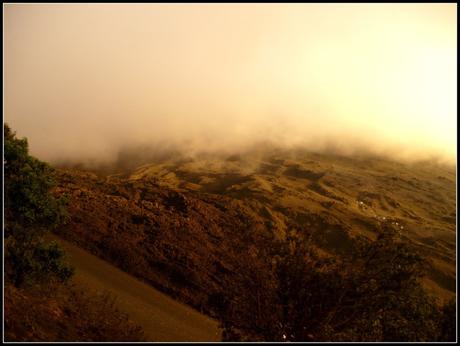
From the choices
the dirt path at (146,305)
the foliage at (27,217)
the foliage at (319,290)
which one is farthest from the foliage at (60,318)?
the foliage at (319,290)

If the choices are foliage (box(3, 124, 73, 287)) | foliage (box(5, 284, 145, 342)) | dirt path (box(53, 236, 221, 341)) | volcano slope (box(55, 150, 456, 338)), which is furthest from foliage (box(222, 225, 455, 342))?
Result: foliage (box(3, 124, 73, 287))

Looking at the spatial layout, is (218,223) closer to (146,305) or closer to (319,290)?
(146,305)

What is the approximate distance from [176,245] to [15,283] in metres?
14.8

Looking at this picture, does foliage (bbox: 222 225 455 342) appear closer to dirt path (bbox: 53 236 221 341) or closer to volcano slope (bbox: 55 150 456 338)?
volcano slope (bbox: 55 150 456 338)

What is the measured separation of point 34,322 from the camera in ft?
33.9

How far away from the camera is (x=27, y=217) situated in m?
14.2

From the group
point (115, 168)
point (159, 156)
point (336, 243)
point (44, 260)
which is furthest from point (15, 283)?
point (159, 156)

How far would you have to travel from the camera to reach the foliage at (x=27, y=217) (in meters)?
→ 13.6

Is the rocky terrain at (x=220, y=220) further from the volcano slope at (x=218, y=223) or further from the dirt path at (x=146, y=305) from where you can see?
the dirt path at (x=146, y=305)

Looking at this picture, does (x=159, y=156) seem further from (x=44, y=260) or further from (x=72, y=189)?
(x=44, y=260)

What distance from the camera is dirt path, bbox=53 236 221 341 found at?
15539 millimetres

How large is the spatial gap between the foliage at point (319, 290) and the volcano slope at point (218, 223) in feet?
1.94

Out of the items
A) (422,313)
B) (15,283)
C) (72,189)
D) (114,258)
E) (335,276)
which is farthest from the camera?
(72,189)

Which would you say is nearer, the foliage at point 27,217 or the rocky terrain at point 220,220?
the foliage at point 27,217
